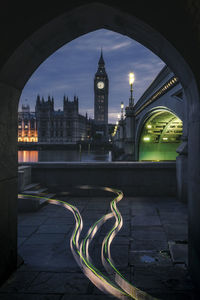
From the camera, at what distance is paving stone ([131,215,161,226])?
563 cm

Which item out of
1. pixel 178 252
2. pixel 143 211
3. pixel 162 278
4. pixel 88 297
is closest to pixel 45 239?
pixel 88 297

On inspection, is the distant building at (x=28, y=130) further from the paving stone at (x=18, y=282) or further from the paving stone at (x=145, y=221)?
the paving stone at (x=18, y=282)

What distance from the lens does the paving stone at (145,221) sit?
563 centimetres

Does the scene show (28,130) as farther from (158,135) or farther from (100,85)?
(158,135)

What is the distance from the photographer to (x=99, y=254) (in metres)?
4.13

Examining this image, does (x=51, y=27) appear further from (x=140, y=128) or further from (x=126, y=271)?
(x=140, y=128)

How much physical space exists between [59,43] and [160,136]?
41941 mm

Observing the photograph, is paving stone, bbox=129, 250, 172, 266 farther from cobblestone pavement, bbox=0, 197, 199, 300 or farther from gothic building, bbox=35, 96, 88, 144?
gothic building, bbox=35, 96, 88, 144

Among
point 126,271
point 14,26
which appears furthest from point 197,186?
point 14,26

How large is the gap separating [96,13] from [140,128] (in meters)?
33.1

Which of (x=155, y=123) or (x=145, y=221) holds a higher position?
(x=155, y=123)

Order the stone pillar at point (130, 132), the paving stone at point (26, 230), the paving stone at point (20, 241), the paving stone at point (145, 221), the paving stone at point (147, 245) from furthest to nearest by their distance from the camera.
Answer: the stone pillar at point (130, 132)
the paving stone at point (145, 221)
the paving stone at point (26, 230)
the paving stone at point (20, 241)
the paving stone at point (147, 245)

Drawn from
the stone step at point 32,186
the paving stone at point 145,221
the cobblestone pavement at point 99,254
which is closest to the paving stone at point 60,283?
the cobblestone pavement at point 99,254

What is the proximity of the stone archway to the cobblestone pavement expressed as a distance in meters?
0.36
